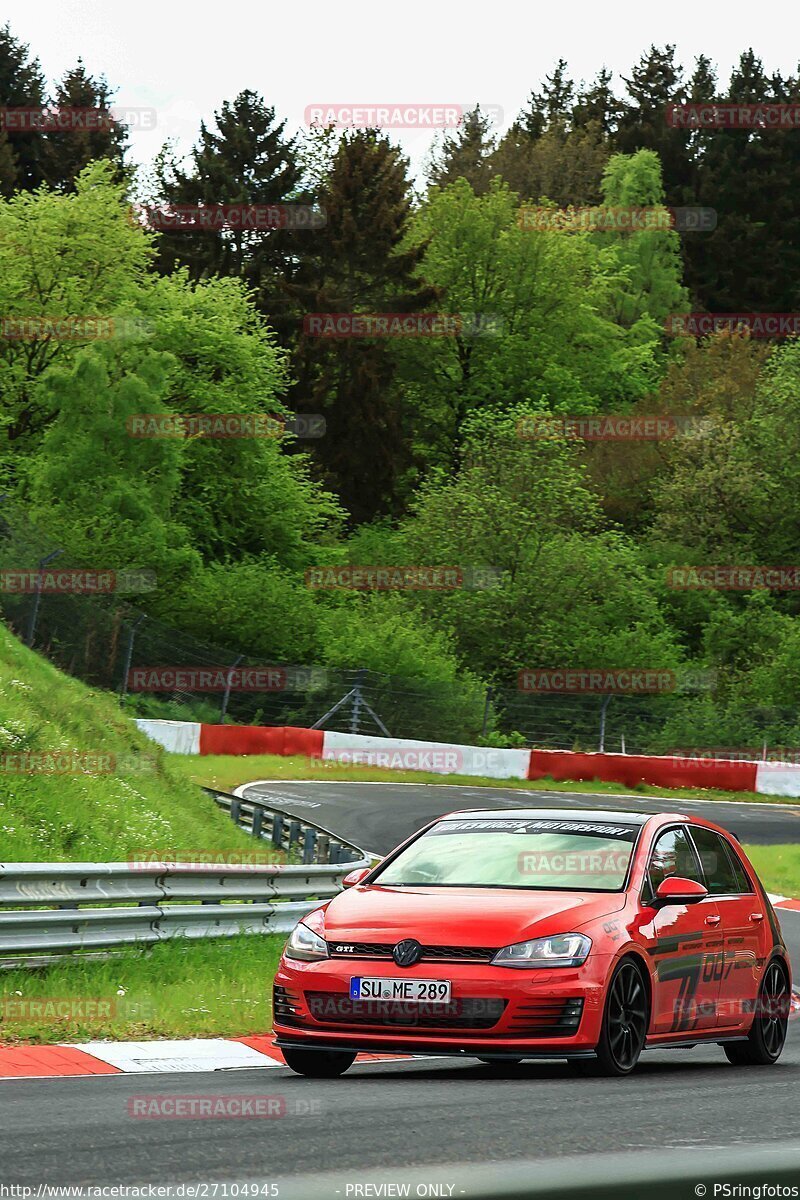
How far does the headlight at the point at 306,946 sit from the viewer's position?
920 cm

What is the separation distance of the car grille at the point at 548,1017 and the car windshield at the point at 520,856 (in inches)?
36.3

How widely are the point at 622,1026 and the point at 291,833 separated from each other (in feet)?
37.7

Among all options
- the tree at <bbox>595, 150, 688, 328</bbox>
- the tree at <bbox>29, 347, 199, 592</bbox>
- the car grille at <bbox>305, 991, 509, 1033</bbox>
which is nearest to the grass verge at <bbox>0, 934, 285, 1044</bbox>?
the car grille at <bbox>305, 991, 509, 1033</bbox>

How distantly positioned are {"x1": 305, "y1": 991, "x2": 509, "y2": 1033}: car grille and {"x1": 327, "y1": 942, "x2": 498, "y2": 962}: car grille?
19 cm

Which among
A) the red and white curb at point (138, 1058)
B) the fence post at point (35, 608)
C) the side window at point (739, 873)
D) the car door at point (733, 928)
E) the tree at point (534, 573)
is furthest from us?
the tree at point (534, 573)

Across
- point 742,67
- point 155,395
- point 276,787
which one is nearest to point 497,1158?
point 276,787

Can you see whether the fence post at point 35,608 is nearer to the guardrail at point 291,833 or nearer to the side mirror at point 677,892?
the guardrail at point 291,833

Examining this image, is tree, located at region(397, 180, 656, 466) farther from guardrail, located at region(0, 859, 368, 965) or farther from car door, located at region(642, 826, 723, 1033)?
car door, located at region(642, 826, 723, 1033)

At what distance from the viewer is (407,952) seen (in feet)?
29.3

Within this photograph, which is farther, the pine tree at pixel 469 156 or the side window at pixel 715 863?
the pine tree at pixel 469 156

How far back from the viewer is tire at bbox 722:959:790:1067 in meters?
10.6

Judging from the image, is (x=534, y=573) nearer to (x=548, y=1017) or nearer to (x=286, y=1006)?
(x=286, y=1006)

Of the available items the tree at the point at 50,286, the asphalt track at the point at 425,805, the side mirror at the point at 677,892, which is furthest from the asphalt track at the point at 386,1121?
the tree at the point at 50,286

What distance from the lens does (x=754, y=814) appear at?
33312mm
